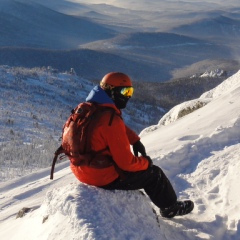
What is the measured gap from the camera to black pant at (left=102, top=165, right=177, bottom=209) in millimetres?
4992

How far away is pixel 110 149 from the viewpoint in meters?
4.67

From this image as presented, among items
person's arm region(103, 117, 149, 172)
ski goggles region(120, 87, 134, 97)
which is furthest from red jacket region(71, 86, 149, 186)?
ski goggles region(120, 87, 134, 97)

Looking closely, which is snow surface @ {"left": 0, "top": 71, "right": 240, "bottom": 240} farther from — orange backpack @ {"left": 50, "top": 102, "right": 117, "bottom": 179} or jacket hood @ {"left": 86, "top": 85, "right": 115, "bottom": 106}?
jacket hood @ {"left": 86, "top": 85, "right": 115, "bottom": 106}

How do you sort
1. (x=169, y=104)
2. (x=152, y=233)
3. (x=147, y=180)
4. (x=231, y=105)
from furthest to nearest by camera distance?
(x=169, y=104) < (x=231, y=105) < (x=147, y=180) < (x=152, y=233)

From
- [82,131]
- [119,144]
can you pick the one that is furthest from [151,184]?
[82,131]

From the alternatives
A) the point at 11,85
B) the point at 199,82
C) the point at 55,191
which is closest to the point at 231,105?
the point at 55,191

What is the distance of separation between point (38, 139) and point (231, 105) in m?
27.4

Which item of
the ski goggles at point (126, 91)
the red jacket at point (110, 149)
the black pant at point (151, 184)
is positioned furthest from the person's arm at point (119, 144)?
the ski goggles at point (126, 91)

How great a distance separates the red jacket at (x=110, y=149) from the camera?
15.2 feet

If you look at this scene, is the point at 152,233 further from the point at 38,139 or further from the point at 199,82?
the point at 199,82

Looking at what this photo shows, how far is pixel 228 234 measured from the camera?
4.79 meters

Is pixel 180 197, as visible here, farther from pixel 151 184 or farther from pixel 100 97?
pixel 100 97

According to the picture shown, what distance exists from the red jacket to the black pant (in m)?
0.09

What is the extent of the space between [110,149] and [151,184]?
817 millimetres
